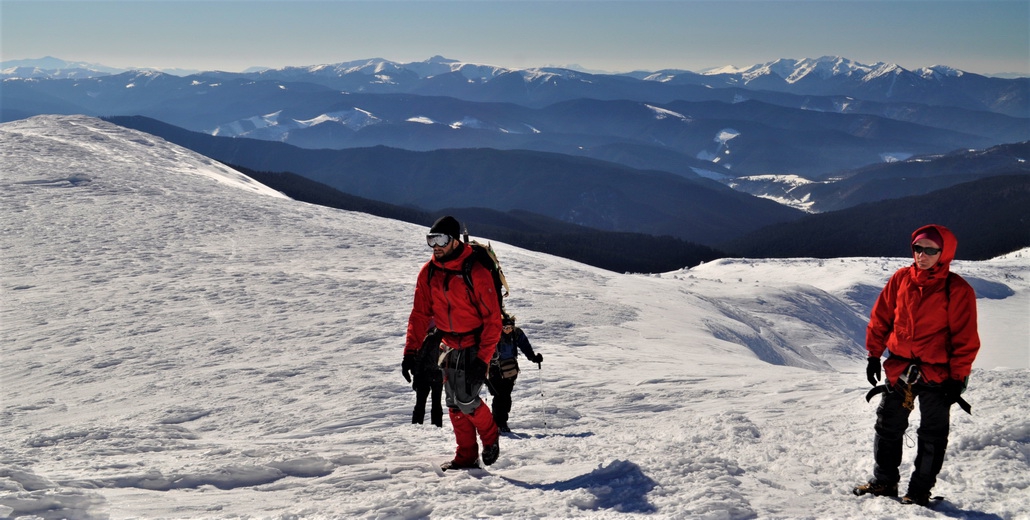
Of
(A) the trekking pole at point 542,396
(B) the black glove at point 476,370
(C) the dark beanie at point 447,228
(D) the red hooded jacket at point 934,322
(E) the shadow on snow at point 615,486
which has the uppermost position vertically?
(C) the dark beanie at point 447,228

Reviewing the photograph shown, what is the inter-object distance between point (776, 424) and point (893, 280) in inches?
108

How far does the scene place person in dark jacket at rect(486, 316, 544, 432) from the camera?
7969 millimetres

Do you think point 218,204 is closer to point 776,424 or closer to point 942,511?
point 776,424

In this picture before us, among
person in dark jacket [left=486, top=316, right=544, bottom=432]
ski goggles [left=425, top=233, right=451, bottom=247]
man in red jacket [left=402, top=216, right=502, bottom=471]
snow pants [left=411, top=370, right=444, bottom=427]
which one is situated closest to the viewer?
ski goggles [left=425, top=233, right=451, bottom=247]

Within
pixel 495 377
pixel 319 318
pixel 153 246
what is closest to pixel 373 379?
pixel 495 377

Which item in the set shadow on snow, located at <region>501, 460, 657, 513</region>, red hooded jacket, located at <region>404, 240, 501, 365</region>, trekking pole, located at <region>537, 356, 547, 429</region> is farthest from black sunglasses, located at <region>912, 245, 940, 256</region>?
trekking pole, located at <region>537, 356, 547, 429</region>

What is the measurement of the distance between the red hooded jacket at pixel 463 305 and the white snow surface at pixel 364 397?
137 centimetres

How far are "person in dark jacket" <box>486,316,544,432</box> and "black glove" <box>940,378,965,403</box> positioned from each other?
4.06 meters

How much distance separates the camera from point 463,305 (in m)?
6.56

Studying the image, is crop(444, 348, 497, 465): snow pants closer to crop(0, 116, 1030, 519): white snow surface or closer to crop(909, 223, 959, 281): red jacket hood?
crop(0, 116, 1030, 519): white snow surface

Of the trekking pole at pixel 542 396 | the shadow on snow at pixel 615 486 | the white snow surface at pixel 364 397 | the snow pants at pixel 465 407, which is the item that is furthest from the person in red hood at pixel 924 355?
the trekking pole at pixel 542 396

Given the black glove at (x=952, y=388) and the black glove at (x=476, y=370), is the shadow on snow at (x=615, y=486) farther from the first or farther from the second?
the black glove at (x=952, y=388)

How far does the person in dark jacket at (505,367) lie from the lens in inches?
314

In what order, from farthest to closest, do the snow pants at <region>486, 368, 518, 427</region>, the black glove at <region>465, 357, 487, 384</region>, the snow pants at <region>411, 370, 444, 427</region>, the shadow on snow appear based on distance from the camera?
the snow pants at <region>486, 368, 518, 427</region> → the snow pants at <region>411, 370, 444, 427</region> → the black glove at <region>465, 357, 487, 384</region> → the shadow on snow
